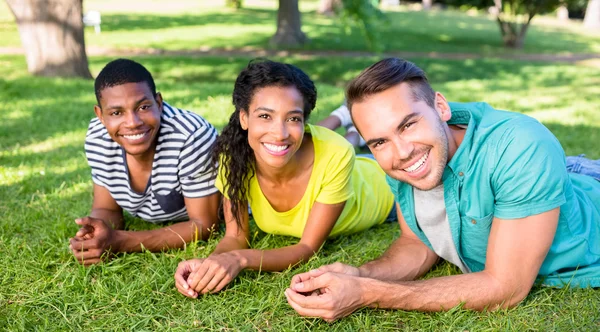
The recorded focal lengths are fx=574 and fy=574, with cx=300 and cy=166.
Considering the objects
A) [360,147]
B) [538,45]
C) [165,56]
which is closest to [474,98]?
[360,147]

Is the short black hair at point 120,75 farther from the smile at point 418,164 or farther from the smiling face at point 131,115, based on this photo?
the smile at point 418,164

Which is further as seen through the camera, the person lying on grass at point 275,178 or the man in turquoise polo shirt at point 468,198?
the person lying on grass at point 275,178

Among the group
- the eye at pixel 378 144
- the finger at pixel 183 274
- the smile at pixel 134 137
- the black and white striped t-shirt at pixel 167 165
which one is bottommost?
the finger at pixel 183 274

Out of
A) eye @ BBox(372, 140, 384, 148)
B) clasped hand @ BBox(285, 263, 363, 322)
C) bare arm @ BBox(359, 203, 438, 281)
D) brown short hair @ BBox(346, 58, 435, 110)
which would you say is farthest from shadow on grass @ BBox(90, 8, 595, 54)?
clasped hand @ BBox(285, 263, 363, 322)

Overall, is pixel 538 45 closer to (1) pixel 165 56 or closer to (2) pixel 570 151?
(1) pixel 165 56

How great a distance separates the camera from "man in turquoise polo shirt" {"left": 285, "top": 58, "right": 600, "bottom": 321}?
2.48m

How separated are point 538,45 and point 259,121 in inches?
792

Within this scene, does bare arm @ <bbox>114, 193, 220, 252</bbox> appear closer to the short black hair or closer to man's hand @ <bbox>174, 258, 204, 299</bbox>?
man's hand @ <bbox>174, 258, 204, 299</bbox>

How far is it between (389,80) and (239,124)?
1174 millimetres

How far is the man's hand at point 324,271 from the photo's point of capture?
272 cm

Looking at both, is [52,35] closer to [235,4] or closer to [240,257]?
[240,257]

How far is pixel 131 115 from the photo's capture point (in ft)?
11.3

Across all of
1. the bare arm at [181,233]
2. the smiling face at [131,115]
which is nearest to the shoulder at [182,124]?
the smiling face at [131,115]

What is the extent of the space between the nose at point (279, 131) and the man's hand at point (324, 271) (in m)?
0.76
